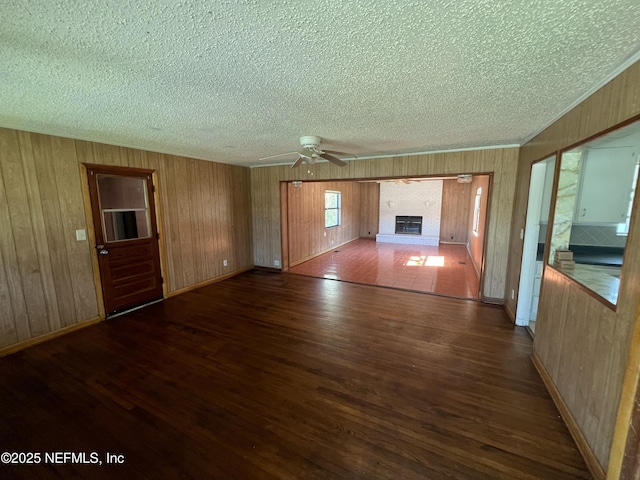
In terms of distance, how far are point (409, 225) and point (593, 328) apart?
26.8 feet

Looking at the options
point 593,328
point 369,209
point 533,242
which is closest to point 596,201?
point 533,242

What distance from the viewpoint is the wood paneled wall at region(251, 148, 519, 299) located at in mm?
3621

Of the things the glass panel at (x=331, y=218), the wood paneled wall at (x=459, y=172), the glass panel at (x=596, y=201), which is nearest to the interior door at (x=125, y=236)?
the wood paneled wall at (x=459, y=172)

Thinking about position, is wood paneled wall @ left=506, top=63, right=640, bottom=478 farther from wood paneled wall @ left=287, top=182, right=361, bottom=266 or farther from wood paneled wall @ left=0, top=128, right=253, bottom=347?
wood paneled wall @ left=0, top=128, right=253, bottom=347

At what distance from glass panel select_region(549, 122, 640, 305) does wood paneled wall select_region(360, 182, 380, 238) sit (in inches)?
278

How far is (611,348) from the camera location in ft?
4.56

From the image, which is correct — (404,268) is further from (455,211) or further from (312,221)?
(455,211)

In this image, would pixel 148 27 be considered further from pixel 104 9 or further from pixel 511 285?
pixel 511 285

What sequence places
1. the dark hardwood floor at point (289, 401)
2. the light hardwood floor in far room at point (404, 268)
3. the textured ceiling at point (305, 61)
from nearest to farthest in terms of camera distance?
the textured ceiling at point (305, 61) → the dark hardwood floor at point (289, 401) → the light hardwood floor in far room at point (404, 268)

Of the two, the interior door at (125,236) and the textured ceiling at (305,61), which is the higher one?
the textured ceiling at (305,61)

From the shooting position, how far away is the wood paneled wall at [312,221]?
237 inches

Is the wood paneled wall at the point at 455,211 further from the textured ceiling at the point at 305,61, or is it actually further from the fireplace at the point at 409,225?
the textured ceiling at the point at 305,61

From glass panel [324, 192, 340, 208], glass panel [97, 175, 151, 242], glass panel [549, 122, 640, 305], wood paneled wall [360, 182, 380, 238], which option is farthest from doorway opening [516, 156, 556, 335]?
wood paneled wall [360, 182, 380, 238]

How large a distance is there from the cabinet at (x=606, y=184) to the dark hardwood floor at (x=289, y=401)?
1536mm
